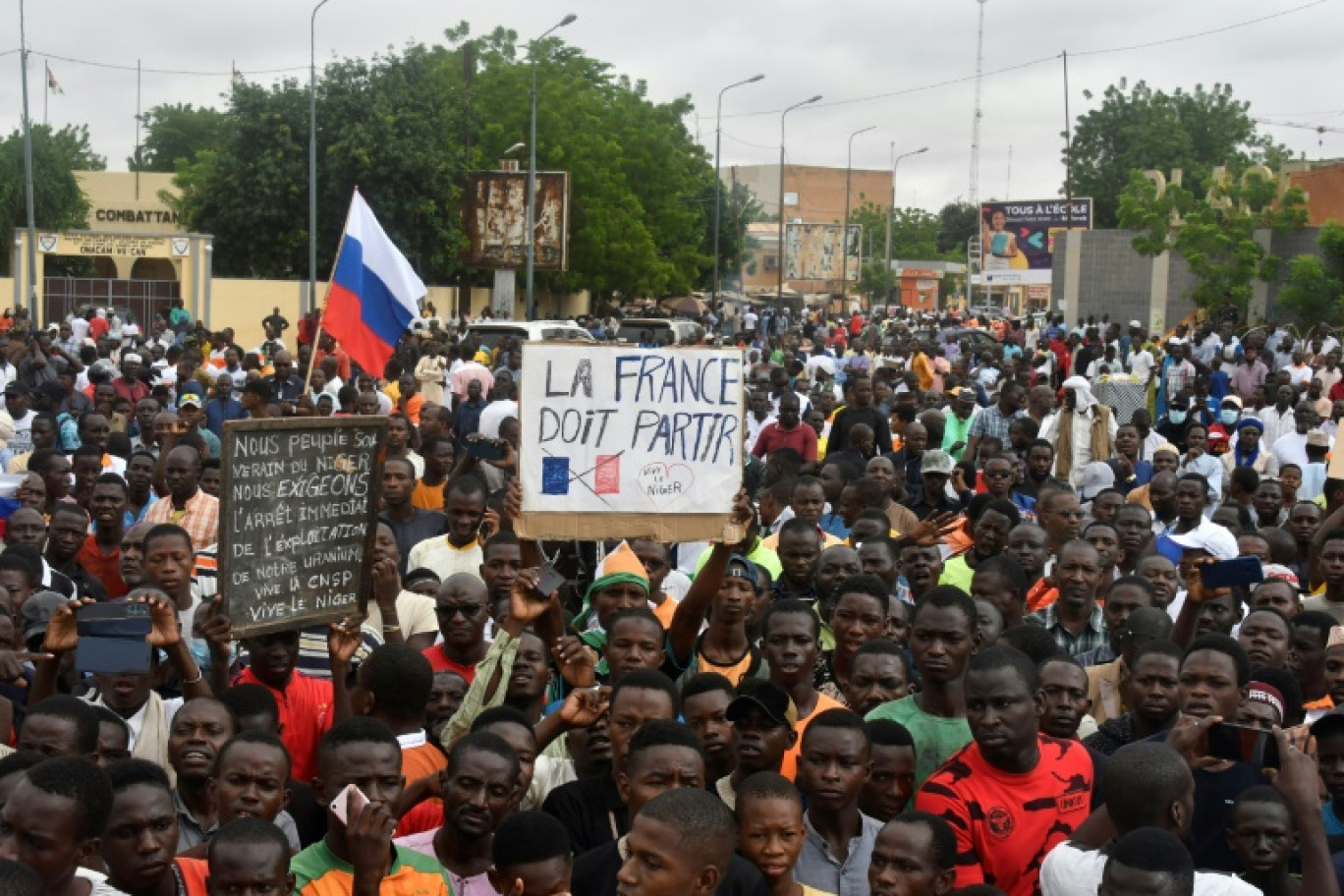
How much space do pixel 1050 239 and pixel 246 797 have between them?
59510 mm

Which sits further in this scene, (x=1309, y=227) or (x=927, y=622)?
(x=1309, y=227)

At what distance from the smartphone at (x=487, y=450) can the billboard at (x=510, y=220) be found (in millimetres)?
30632

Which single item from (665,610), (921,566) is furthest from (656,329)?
(665,610)

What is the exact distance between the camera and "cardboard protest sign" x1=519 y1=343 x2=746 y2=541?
7.13m

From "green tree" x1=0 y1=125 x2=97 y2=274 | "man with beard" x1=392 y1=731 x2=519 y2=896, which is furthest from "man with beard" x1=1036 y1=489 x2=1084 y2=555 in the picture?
"green tree" x1=0 y1=125 x2=97 y2=274

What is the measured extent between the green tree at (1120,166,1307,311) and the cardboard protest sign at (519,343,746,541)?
29.3m

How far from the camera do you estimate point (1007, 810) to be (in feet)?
17.4

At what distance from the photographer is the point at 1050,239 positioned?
205 ft

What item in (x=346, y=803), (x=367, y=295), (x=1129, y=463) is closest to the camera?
(x=346, y=803)

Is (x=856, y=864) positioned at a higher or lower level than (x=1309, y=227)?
lower

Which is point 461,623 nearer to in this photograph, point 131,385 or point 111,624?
point 111,624

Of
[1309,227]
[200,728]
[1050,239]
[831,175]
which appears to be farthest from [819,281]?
[200,728]

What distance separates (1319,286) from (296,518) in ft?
98.8

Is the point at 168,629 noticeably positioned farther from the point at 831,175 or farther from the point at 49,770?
the point at 831,175
